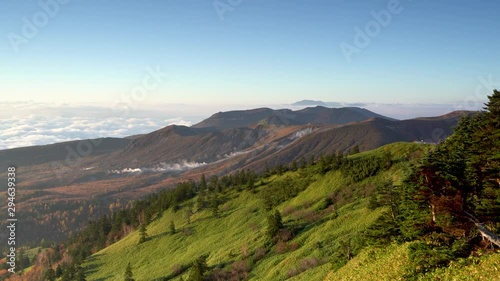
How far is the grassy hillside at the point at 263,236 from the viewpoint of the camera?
47250 millimetres

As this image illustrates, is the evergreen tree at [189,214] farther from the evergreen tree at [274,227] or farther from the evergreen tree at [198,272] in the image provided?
the evergreen tree at [198,272]

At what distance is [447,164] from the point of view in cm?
2769

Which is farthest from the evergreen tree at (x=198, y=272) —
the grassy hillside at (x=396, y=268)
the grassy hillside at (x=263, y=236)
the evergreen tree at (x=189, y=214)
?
the evergreen tree at (x=189, y=214)

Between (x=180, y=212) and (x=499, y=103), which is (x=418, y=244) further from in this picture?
(x=180, y=212)

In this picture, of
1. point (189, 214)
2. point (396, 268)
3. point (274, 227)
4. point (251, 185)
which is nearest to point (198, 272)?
point (274, 227)

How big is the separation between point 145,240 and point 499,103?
308 feet

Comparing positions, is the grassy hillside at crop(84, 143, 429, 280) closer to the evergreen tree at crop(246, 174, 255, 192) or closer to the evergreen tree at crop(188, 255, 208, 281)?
the evergreen tree at crop(246, 174, 255, 192)

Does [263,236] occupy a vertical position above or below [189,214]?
above

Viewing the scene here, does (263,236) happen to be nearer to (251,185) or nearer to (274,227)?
(274,227)

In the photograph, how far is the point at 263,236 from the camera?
65125mm

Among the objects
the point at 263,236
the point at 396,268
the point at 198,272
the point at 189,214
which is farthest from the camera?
the point at 189,214

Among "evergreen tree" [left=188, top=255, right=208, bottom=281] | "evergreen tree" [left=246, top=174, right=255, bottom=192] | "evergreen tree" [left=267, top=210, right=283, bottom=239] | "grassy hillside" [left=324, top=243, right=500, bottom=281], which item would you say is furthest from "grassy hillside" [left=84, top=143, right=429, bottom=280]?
"grassy hillside" [left=324, top=243, right=500, bottom=281]

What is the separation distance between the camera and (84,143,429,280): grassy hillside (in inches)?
1860

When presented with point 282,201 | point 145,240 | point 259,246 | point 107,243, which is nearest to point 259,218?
point 282,201
